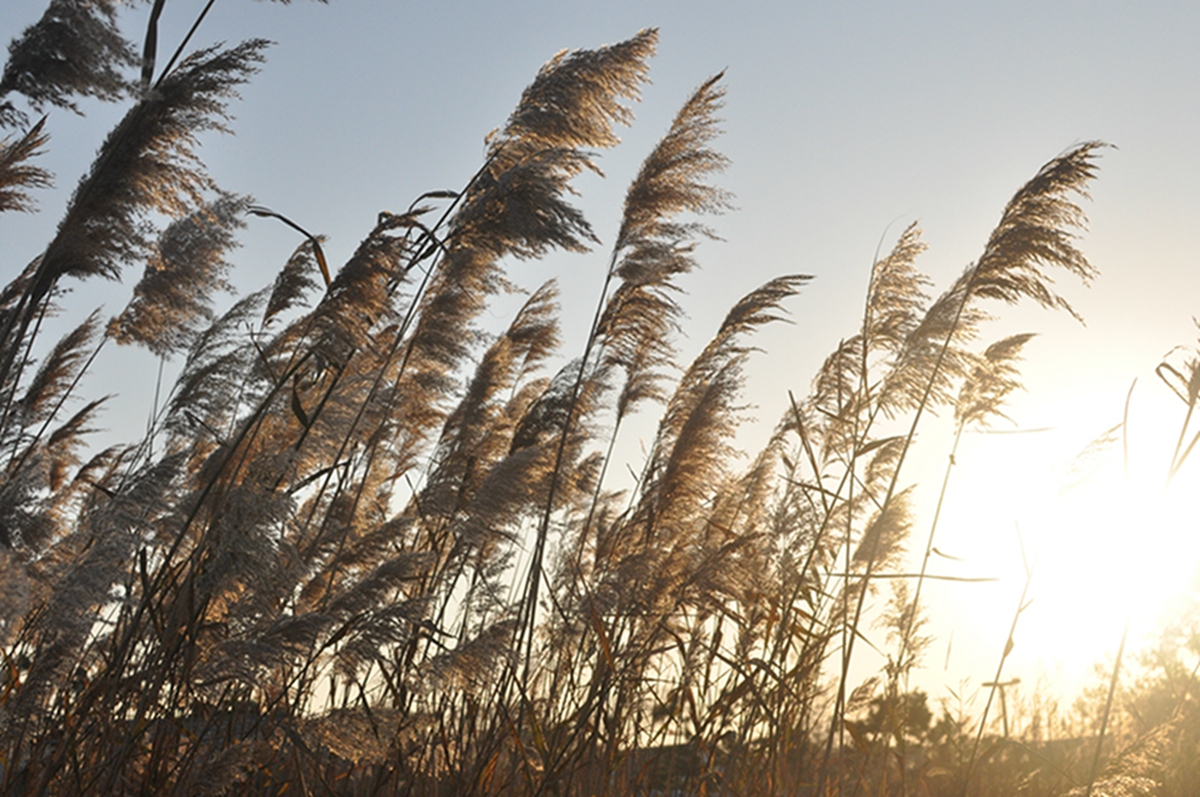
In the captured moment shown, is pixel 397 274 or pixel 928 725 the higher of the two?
pixel 397 274

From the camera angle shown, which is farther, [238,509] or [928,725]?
[928,725]

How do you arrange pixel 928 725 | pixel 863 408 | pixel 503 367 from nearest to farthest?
pixel 863 408 → pixel 503 367 → pixel 928 725

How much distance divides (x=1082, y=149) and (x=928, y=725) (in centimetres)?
560

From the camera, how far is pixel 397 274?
335cm

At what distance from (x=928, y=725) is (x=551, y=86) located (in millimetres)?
6371

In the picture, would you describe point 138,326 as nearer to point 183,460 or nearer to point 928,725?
point 183,460

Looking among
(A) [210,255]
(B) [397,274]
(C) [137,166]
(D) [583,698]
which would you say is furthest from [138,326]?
(D) [583,698]

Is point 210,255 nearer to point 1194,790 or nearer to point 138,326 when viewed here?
point 138,326

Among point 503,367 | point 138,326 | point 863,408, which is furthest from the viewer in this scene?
point 503,367

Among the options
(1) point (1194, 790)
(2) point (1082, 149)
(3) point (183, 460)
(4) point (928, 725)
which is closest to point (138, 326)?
(3) point (183, 460)

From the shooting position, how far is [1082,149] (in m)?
3.77

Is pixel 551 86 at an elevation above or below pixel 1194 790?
above

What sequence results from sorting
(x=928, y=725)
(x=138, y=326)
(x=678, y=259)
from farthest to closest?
1. (x=928, y=725)
2. (x=138, y=326)
3. (x=678, y=259)

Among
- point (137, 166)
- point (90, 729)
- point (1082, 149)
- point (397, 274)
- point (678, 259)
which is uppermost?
point (1082, 149)
